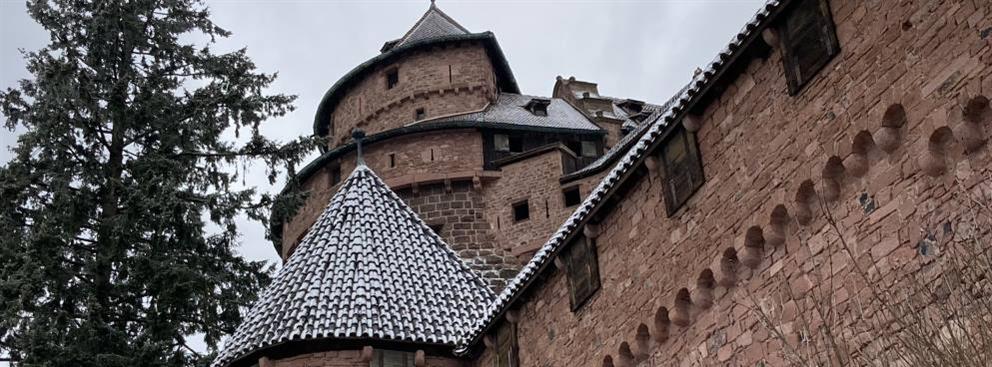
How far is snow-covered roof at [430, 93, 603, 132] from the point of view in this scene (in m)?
23.7

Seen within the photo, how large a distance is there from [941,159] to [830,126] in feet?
3.59

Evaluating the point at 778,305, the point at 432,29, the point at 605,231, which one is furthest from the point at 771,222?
the point at 432,29

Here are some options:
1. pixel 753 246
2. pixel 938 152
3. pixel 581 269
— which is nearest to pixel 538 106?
pixel 581 269

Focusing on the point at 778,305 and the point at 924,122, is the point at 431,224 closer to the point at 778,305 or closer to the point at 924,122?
the point at 778,305

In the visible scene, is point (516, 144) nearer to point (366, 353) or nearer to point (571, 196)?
point (571, 196)

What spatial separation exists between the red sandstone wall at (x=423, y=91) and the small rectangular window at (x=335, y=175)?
1514 mm

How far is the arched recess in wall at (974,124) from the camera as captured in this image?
7.16 metres

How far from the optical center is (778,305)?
349 inches

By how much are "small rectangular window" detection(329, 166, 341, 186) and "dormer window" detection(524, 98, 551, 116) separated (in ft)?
13.7

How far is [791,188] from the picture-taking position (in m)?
8.77

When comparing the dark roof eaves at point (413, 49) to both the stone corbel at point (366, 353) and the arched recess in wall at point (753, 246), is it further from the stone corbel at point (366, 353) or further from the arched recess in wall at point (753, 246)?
the arched recess in wall at point (753, 246)

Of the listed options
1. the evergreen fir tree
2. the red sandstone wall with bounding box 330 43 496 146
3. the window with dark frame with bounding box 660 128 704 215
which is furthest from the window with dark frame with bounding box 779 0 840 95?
the red sandstone wall with bounding box 330 43 496 146

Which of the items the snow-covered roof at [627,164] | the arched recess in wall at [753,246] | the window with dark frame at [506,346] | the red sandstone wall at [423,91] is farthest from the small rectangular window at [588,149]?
the arched recess in wall at [753,246]

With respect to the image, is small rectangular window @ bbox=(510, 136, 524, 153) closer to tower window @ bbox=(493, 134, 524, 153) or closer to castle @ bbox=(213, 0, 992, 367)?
tower window @ bbox=(493, 134, 524, 153)
